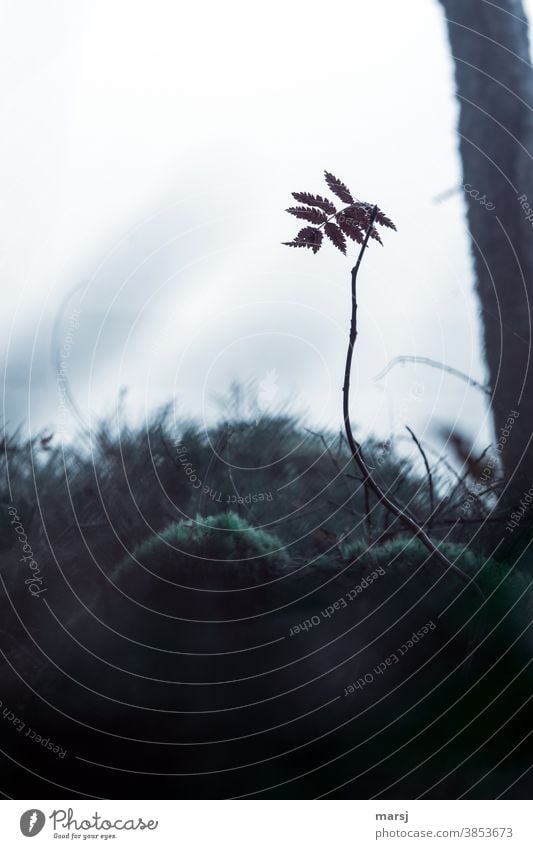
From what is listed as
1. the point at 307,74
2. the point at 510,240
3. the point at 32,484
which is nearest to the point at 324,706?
the point at 32,484

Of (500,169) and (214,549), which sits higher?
(500,169)

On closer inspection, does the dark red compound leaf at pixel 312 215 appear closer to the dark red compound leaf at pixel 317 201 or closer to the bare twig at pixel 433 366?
the dark red compound leaf at pixel 317 201

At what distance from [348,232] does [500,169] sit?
0.62 feet

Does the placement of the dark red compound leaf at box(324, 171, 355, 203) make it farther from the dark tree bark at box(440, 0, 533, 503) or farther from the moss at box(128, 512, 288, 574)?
the moss at box(128, 512, 288, 574)

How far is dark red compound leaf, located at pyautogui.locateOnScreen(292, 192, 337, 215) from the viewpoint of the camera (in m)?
0.77

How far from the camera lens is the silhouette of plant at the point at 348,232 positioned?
0.75 meters

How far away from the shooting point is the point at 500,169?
799 millimetres

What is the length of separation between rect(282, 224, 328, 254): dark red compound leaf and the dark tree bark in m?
0.17

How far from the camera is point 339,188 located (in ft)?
2.53

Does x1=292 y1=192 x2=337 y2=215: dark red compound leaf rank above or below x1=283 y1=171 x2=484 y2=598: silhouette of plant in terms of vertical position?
above
